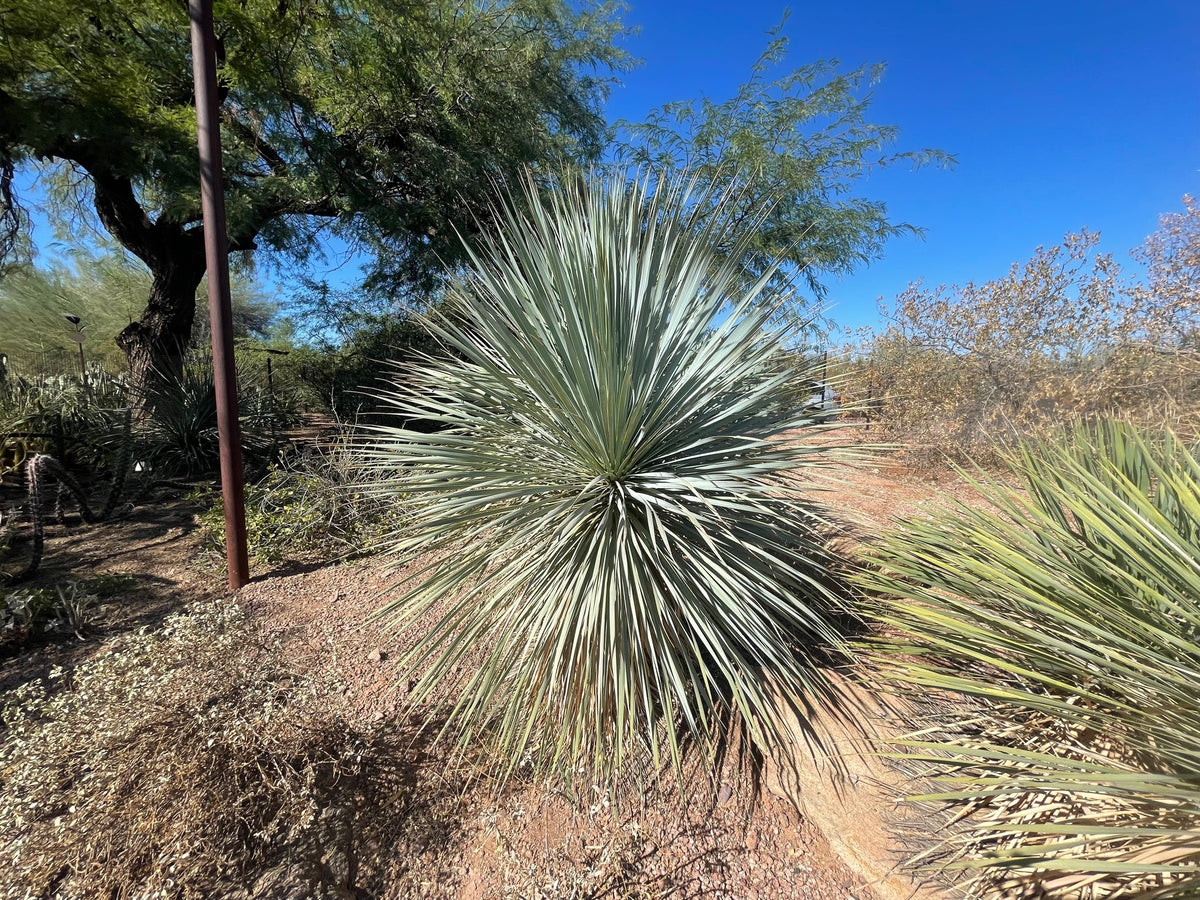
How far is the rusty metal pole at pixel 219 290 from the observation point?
335 cm

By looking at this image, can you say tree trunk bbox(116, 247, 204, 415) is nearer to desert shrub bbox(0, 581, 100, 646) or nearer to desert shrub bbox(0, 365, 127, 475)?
desert shrub bbox(0, 365, 127, 475)

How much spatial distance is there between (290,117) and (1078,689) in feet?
27.4

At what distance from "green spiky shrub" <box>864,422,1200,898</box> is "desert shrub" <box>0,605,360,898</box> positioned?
Answer: 2.24 metres

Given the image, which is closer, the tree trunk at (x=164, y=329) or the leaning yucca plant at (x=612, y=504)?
the leaning yucca plant at (x=612, y=504)

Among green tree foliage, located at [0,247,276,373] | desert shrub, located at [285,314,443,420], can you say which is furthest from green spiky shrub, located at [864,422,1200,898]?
green tree foliage, located at [0,247,276,373]

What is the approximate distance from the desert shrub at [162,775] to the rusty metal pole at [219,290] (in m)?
1.41

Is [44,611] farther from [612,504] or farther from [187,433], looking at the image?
[187,433]

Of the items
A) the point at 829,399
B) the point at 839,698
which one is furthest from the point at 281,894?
the point at 829,399

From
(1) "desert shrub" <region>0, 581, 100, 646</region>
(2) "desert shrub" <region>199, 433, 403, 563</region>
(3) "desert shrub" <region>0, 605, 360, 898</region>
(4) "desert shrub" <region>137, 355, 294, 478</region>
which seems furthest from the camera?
(4) "desert shrub" <region>137, 355, 294, 478</region>

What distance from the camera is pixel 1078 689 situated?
3.91 ft

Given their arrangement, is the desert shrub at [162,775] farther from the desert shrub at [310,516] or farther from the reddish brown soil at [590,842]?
the desert shrub at [310,516]

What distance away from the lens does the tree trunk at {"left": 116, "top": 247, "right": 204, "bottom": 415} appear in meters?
7.02

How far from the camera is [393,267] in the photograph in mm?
7836

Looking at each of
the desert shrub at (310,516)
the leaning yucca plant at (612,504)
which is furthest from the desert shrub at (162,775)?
the desert shrub at (310,516)
